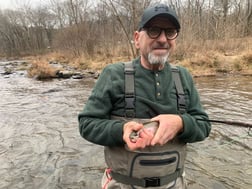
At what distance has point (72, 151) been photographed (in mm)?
5633

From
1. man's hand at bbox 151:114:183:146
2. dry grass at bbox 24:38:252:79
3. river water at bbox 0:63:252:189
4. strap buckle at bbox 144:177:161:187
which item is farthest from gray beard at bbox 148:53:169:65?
dry grass at bbox 24:38:252:79

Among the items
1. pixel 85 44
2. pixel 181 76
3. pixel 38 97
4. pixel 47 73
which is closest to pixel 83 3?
pixel 85 44

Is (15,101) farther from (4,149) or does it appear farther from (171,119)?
(171,119)

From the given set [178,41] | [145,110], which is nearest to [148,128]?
[145,110]

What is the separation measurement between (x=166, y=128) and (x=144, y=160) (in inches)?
12.7

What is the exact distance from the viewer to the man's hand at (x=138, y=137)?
1620 millimetres

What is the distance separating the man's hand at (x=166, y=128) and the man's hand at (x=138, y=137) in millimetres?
35

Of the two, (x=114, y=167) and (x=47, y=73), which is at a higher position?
(x=114, y=167)

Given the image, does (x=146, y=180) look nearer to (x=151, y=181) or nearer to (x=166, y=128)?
(x=151, y=181)

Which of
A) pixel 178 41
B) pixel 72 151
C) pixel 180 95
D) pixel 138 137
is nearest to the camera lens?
pixel 138 137

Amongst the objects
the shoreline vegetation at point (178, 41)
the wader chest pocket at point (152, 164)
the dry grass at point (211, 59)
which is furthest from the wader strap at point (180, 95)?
the dry grass at point (211, 59)

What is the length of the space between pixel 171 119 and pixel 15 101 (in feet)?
33.7

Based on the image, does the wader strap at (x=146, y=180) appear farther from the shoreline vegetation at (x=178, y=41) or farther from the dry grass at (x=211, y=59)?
the dry grass at (x=211, y=59)

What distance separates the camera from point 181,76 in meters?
2.07
